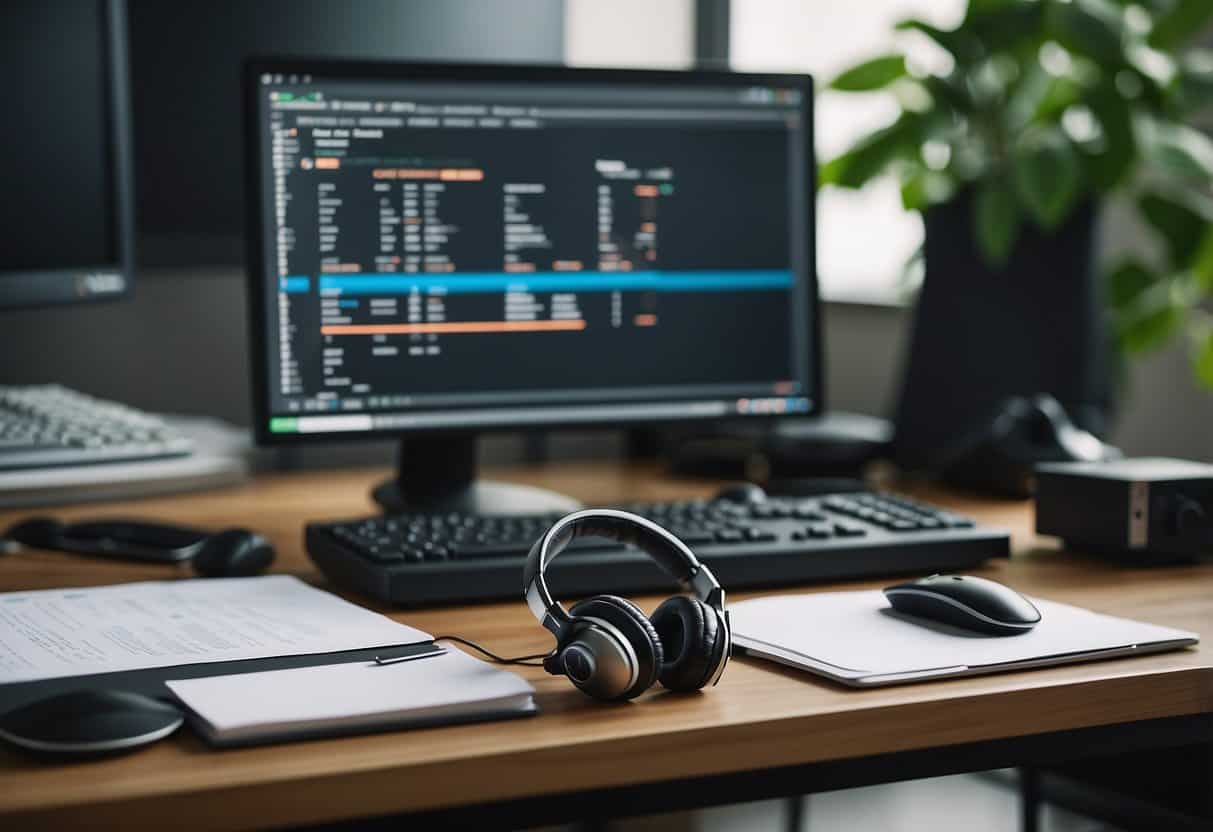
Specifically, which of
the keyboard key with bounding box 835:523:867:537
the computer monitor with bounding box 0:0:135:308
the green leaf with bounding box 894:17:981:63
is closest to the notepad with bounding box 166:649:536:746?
the keyboard key with bounding box 835:523:867:537

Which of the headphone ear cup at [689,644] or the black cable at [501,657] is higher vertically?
the headphone ear cup at [689,644]

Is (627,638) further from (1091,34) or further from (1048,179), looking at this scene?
(1091,34)

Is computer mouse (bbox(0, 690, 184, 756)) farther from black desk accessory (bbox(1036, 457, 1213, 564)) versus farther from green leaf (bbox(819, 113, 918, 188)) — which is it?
green leaf (bbox(819, 113, 918, 188))

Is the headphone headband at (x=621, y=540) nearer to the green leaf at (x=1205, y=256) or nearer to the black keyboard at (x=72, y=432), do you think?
the black keyboard at (x=72, y=432)

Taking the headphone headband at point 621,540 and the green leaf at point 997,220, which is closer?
the headphone headband at point 621,540

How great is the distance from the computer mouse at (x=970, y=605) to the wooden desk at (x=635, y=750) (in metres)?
0.06

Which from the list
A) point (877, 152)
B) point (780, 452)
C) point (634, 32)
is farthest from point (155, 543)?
point (634, 32)

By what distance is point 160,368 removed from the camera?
5.41 feet

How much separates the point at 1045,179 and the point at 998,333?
0.19 meters

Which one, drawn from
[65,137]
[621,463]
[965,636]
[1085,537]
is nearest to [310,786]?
[965,636]

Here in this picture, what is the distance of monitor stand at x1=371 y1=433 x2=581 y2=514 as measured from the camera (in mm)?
1360

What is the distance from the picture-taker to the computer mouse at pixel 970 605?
949mm

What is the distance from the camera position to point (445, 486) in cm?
137

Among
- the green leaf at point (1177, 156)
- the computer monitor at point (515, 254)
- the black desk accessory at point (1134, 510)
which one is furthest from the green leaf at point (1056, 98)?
the black desk accessory at point (1134, 510)
